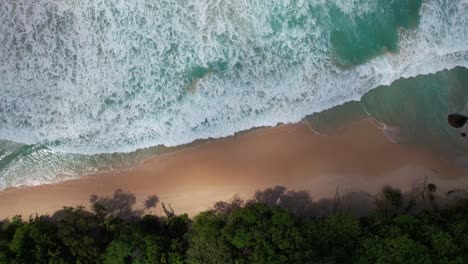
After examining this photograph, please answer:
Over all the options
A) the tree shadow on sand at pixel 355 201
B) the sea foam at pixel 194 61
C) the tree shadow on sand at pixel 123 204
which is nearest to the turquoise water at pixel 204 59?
the sea foam at pixel 194 61

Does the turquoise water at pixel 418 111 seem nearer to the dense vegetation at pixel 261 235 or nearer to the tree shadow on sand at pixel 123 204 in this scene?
the dense vegetation at pixel 261 235

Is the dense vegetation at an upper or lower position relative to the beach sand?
lower

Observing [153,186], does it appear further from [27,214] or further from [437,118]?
[437,118]

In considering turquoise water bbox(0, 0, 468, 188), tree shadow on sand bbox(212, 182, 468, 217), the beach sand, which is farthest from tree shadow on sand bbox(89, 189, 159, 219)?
tree shadow on sand bbox(212, 182, 468, 217)

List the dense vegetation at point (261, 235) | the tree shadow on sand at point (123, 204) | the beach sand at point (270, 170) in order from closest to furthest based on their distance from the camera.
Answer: the dense vegetation at point (261, 235) → the beach sand at point (270, 170) → the tree shadow on sand at point (123, 204)

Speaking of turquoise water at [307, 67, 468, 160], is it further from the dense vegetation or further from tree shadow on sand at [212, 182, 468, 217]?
the dense vegetation

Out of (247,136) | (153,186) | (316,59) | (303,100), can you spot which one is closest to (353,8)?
(316,59)
